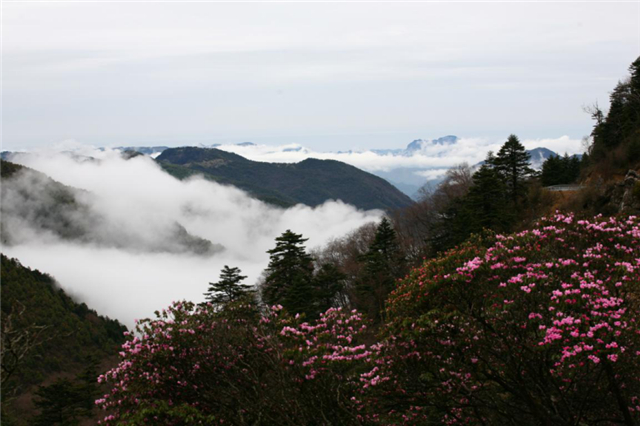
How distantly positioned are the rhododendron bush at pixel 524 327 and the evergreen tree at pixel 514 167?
35.6 meters

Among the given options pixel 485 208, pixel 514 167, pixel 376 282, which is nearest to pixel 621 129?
pixel 514 167

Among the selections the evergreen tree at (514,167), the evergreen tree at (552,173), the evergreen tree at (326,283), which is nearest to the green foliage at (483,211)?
the evergreen tree at (514,167)

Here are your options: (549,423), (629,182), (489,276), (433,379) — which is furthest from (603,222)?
(629,182)

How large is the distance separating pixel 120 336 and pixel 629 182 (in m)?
127

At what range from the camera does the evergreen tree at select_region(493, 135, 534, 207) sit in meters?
45.9

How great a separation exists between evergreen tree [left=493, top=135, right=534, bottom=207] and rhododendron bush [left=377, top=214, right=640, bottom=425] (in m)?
35.6

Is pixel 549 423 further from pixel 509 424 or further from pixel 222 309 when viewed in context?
pixel 222 309

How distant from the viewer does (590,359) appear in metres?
8.89

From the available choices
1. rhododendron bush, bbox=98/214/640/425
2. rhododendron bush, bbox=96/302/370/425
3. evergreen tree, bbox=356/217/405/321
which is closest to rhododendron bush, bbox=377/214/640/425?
rhododendron bush, bbox=98/214/640/425

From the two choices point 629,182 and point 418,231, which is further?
point 418,231

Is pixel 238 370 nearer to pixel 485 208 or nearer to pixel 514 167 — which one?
pixel 485 208

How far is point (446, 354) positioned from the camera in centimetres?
1150

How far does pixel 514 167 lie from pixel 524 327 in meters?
38.9

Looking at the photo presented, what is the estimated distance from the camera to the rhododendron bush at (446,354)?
33.1 ft
